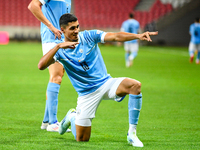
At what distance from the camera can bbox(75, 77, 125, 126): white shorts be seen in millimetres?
4070

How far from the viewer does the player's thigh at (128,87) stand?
3854 millimetres

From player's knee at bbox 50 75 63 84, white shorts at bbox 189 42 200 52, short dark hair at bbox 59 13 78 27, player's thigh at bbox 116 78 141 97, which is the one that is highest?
short dark hair at bbox 59 13 78 27

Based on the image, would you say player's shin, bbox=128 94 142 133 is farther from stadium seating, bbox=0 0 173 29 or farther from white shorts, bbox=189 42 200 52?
stadium seating, bbox=0 0 173 29

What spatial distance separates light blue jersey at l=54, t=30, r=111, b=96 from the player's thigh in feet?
0.92

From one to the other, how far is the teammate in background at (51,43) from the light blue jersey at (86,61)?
559 millimetres

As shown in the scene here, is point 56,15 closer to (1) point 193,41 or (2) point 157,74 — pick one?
(2) point 157,74

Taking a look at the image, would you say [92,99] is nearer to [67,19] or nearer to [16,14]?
[67,19]

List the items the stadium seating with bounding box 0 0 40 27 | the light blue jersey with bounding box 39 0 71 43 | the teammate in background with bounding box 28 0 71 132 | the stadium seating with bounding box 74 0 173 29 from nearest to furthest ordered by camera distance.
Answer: the teammate in background with bounding box 28 0 71 132 → the light blue jersey with bounding box 39 0 71 43 → the stadium seating with bounding box 0 0 40 27 → the stadium seating with bounding box 74 0 173 29

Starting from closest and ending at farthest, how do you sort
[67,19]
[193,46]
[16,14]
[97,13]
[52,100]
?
[67,19]
[52,100]
[193,46]
[16,14]
[97,13]

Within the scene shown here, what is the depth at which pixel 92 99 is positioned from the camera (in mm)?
4148

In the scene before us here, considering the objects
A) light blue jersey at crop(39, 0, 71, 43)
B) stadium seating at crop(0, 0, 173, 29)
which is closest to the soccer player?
light blue jersey at crop(39, 0, 71, 43)

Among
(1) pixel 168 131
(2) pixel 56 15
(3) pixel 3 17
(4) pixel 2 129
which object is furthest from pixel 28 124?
(3) pixel 3 17

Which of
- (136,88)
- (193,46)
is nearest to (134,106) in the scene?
(136,88)

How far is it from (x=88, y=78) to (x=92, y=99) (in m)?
0.27
